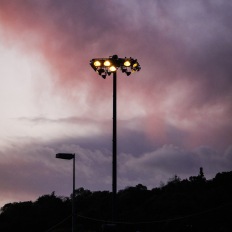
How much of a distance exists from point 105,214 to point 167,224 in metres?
19.3

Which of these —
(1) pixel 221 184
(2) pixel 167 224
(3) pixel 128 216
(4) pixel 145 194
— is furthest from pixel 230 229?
(4) pixel 145 194

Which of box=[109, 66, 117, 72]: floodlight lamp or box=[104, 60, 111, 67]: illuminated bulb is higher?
box=[104, 60, 111, 67]: illuminated bulb

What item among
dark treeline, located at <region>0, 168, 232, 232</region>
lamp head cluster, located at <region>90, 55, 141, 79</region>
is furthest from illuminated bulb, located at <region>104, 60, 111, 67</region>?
dark treeline, located at <region>0, 168, 232, 232</region>

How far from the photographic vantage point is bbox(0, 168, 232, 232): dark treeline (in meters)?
57.5

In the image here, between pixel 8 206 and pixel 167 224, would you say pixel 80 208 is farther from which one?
pixel 167 224

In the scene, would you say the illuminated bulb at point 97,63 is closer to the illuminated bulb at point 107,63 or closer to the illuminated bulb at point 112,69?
the illuminated bulb at point 107,63

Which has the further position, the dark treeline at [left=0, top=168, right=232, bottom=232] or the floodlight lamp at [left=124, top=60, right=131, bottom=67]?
the dark treeline at [left=0, top=168, right=232, bottom=232]

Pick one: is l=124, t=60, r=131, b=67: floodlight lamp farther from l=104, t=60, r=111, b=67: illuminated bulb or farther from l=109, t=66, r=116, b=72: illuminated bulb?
l=104, t=60, r=111, b=67: illuminated bulb

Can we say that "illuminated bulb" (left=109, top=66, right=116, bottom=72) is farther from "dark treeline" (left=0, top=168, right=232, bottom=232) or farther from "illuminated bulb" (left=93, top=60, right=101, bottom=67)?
"dark treeline" (left=0, top=168, right=232, bottom=232)

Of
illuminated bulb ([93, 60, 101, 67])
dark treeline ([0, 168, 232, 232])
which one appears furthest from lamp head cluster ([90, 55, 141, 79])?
dark treeline ([0, 168, 232, 232])

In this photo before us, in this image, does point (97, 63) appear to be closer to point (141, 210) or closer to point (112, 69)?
point (112, 69)

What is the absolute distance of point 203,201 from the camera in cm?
6644

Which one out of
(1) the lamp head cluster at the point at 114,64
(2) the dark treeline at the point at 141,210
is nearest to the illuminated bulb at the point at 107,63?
(1) the lamp head cluster at the point at 114,64

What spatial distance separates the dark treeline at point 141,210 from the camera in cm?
Result: 5750
